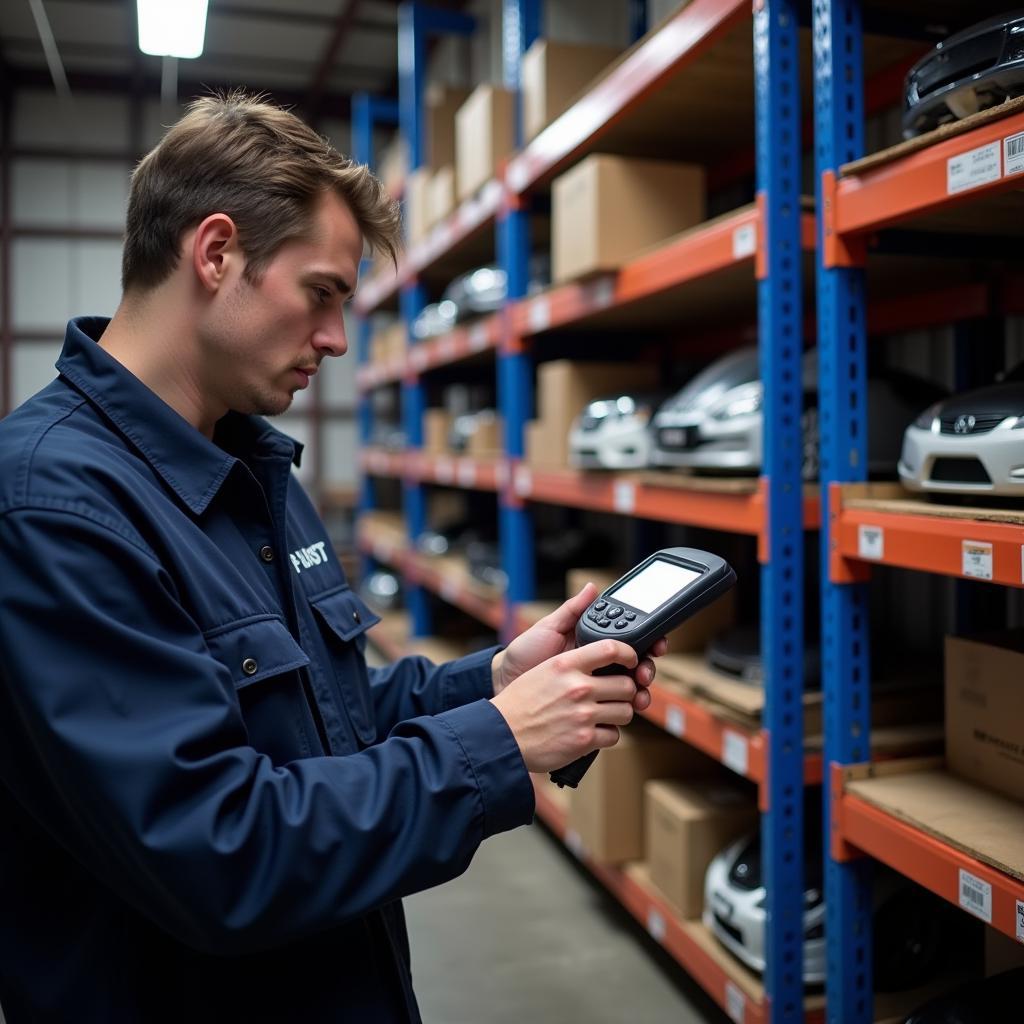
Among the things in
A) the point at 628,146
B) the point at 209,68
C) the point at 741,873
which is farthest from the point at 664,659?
the point at 209,68

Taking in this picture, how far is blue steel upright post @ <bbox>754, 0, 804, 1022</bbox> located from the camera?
75.5 inches

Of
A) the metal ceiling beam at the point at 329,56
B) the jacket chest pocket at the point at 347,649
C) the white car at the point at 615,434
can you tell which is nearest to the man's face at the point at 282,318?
the jacket chest pocket at the point at 347,649

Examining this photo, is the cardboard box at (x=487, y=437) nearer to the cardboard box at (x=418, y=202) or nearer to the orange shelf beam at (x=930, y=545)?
the cardboard box at (x=418, y=202)

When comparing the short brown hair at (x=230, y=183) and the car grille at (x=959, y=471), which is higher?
the short brown hair at (x=230, y=183)

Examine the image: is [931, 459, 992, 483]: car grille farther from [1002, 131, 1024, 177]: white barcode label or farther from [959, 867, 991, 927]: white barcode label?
[959, 867, 991, 927]: white barcode label

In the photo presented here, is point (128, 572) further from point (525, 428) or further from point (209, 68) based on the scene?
point (209, 68)

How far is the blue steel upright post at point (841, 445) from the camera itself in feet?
5.75

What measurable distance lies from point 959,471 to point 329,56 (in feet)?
25.0

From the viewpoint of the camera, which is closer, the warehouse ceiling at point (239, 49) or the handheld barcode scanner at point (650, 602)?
the handheld barcode scanner at point (650, 602)

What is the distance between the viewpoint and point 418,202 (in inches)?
196

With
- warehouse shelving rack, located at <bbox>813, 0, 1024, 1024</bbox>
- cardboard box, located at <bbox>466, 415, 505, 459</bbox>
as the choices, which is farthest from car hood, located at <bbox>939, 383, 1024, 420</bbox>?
cardboard box, located at <bbox>466, 415, 505, 459</bbox>

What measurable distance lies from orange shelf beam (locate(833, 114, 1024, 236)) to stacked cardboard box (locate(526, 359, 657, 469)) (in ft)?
4.37

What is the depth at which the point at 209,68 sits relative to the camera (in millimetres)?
8289

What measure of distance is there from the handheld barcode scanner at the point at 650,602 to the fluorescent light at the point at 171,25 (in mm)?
3181
